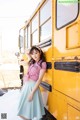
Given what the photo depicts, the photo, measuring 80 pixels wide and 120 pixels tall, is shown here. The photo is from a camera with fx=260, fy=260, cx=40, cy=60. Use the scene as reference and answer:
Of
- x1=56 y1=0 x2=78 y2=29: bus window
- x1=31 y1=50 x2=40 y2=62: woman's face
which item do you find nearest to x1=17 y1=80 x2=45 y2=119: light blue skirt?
x1=31 y1=50 x2=40 y2=62: woman's face

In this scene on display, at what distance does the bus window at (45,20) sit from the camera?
3584 millimetres

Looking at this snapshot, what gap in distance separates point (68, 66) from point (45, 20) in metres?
1.37

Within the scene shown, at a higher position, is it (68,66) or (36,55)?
(36,55)

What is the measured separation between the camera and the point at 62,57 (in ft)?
9.37

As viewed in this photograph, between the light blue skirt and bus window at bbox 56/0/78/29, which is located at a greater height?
bus window at bbox 56/0/78/29

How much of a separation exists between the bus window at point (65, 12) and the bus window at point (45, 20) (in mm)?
454

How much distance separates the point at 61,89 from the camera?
2930 millimetres

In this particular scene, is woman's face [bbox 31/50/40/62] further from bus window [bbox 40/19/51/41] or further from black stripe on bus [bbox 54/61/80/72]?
black stripe on bus [bbox 54/61/80/72]

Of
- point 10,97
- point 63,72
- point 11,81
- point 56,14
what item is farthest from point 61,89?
point 11,81

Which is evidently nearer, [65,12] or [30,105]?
[65,12]

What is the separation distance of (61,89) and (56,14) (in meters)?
0.92

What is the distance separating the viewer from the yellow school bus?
2477 millimetres

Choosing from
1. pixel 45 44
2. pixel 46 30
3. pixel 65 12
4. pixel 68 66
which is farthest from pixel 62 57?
pixel 46 30

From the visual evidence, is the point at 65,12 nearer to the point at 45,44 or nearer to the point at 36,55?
the point at 45,44
